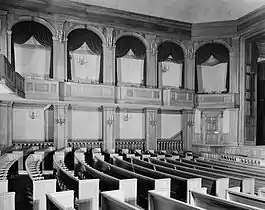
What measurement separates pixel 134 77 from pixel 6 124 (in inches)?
161

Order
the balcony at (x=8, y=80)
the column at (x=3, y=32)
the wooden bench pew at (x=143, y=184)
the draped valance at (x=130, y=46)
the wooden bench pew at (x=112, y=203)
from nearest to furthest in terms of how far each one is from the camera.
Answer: the wooden bench pew at (x=112, y=203)
the wooden bench pew at (x=143, y=184)
the balcony at (x=8, y=80)
the column at (x=3, y=32)
the draped valance at (x=130, y=46)

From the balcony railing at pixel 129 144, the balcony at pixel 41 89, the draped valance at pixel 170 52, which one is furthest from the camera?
the draped valance at pixel 170 52

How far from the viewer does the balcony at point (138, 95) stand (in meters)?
8.69

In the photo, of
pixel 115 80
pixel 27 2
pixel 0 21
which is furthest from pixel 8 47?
pixel 115 80

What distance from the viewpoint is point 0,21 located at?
770cm

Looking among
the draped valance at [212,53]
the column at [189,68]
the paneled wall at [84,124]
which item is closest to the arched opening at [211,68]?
the draped valance at [212,53]

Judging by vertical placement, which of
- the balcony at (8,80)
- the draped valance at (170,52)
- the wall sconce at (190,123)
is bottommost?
the wall sconce at (190,123)

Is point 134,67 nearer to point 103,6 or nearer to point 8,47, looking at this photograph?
point 103,6

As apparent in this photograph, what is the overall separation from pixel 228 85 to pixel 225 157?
9.48 feet

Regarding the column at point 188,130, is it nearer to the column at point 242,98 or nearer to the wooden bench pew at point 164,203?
the column at point 242,98

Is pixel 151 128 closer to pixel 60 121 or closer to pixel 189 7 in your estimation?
pixel 60 121

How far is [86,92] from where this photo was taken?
824 cm

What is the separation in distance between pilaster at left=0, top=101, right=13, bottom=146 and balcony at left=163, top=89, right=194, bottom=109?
451cm

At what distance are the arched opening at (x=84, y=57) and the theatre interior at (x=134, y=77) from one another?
0.10ft
